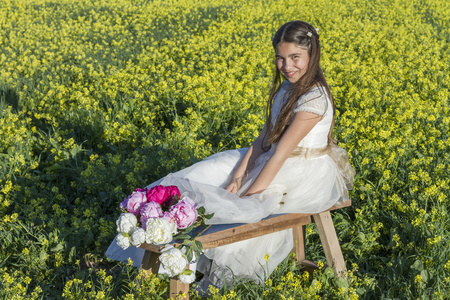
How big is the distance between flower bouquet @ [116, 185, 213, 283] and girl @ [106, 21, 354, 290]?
0.24 metres

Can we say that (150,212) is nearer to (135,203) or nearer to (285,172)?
(135,203)

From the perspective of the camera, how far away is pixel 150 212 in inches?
86.7

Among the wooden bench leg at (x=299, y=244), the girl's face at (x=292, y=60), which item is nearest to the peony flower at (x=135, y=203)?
the girl's face at (x=292, y=60)

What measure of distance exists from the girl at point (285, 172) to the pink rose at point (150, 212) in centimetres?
34

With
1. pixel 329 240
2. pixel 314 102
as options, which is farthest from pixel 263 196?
pixel 314 102

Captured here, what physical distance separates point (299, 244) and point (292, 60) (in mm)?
1152

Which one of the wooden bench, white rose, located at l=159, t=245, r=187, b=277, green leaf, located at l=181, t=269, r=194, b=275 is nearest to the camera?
white rose, located at l=159, t=245, r=187, b=277

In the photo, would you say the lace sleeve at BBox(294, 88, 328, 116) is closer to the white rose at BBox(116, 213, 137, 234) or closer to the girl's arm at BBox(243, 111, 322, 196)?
the girl's arm at BBox(243, 111, 322, 196)

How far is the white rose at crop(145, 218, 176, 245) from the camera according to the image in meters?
2.11

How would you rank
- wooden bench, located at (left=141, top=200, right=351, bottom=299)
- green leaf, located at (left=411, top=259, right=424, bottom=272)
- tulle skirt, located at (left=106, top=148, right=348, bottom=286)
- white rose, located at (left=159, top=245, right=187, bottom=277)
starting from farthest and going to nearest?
green leaf, located at (left=411, top=259, right=424, bottom=272) < tulle skirt, located at (left=106, top=148, right=348, bottom=286) < wooden bench, located at (left=141, top=200, right=351, bottom=299) < white rose, located at (left=159, top=245, right=187, bottom=277)

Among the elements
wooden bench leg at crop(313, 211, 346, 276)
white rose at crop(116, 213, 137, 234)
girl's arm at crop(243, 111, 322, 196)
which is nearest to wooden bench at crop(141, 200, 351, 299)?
wooden bench leg at crop(313, 211, 346, 276)

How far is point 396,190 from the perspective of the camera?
399 centimetres

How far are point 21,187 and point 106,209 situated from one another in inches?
30.2

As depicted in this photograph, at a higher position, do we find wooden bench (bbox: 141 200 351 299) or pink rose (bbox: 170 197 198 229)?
pink rose (bbox: 170 197 198 229)
